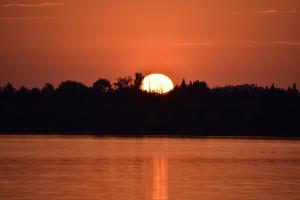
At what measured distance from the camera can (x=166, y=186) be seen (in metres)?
58.4

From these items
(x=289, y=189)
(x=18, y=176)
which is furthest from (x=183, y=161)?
(x=289, y=189)

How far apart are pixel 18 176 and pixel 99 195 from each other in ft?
50.6

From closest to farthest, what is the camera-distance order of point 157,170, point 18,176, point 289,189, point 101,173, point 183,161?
1. point 289,189
2. point 18,176
3. point 101,173
4. point 157,170
5. point 183,161

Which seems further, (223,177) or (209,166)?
(209,166)

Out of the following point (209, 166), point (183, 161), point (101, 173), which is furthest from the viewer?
point (183, 161)

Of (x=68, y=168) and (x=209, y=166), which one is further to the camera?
(x=209, y=166)

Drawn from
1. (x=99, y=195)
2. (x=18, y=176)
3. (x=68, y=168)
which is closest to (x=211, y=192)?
(x=99, y=195)

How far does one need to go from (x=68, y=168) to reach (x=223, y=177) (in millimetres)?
15299

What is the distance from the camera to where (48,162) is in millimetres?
86750

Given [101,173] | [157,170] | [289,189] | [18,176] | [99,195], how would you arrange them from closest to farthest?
1. [99,195]
2. [289,189]
3. [18,176]
4. [101,173]
5. [157,170]

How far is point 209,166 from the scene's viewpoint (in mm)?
82125

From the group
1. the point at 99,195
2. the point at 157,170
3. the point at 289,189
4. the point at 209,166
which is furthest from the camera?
the point at 209,166

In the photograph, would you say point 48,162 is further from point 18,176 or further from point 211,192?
point 211,192

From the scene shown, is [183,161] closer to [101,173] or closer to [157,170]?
[157,170]
